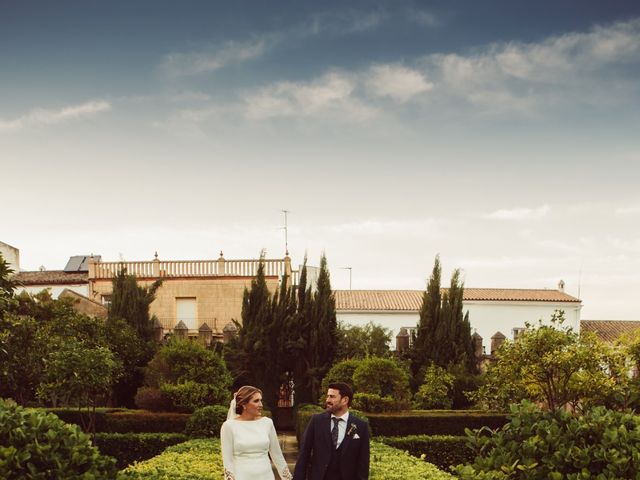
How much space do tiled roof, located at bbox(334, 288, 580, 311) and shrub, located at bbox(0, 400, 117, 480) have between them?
3110 cm

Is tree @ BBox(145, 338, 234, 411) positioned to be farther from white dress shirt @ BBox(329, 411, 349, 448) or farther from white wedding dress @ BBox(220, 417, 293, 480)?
white dress shirt @ BBox(329, 411, 349, 448)

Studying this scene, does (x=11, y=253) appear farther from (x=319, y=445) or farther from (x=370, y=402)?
(x=319, y=445)

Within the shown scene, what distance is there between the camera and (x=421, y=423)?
17.7 metres

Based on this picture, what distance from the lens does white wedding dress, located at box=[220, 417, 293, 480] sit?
5840 millimetres

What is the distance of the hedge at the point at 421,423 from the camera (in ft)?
57.3

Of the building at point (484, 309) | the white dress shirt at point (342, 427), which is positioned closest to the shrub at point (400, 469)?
the white dress shirt at point (342, 427)

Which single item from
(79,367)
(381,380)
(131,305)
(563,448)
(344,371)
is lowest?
(381,380)

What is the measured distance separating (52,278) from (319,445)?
33463mm

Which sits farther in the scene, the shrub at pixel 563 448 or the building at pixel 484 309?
the building at pixel 484 309

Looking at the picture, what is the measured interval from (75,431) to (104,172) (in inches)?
522

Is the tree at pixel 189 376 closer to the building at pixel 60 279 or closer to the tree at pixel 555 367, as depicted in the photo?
the tree at pixel 555 367

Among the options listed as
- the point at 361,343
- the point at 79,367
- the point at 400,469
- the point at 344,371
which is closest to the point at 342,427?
the point at 400,469

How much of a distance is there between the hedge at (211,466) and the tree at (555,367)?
7.16 m

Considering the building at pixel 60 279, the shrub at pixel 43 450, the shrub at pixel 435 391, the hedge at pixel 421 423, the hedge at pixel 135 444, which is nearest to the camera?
the shrub at pixel 43 450
